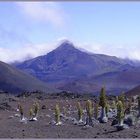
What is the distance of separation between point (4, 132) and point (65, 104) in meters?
32.7

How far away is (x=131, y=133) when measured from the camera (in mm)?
26359

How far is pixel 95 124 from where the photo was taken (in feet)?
104

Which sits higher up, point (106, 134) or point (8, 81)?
point (8, 81)

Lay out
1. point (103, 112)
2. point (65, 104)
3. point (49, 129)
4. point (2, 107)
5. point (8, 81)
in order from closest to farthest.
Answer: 1. point (49, 129)
2. point (103, 112)
3. point (2, 107)
4. point (65, 104)
5. point (8, 81)

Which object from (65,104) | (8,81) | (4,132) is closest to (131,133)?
(4,132)

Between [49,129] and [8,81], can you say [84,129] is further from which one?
[8,81]

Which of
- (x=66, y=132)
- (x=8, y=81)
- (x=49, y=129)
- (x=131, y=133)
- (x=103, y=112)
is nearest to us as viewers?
(x=131, y=133)

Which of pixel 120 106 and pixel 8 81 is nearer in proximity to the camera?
pixel 120 106

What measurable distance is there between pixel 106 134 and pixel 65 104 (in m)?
35.1

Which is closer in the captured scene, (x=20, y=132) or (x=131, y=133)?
(x=131, y=133)

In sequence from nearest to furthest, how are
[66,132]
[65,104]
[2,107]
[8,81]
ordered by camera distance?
[66,132] < [2,107] < [65,104] < [8,81]

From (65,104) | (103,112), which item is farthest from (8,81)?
(103,112)

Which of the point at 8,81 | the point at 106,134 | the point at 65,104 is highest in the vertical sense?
the point at 8,81

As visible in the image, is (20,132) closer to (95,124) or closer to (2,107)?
(95,124)
